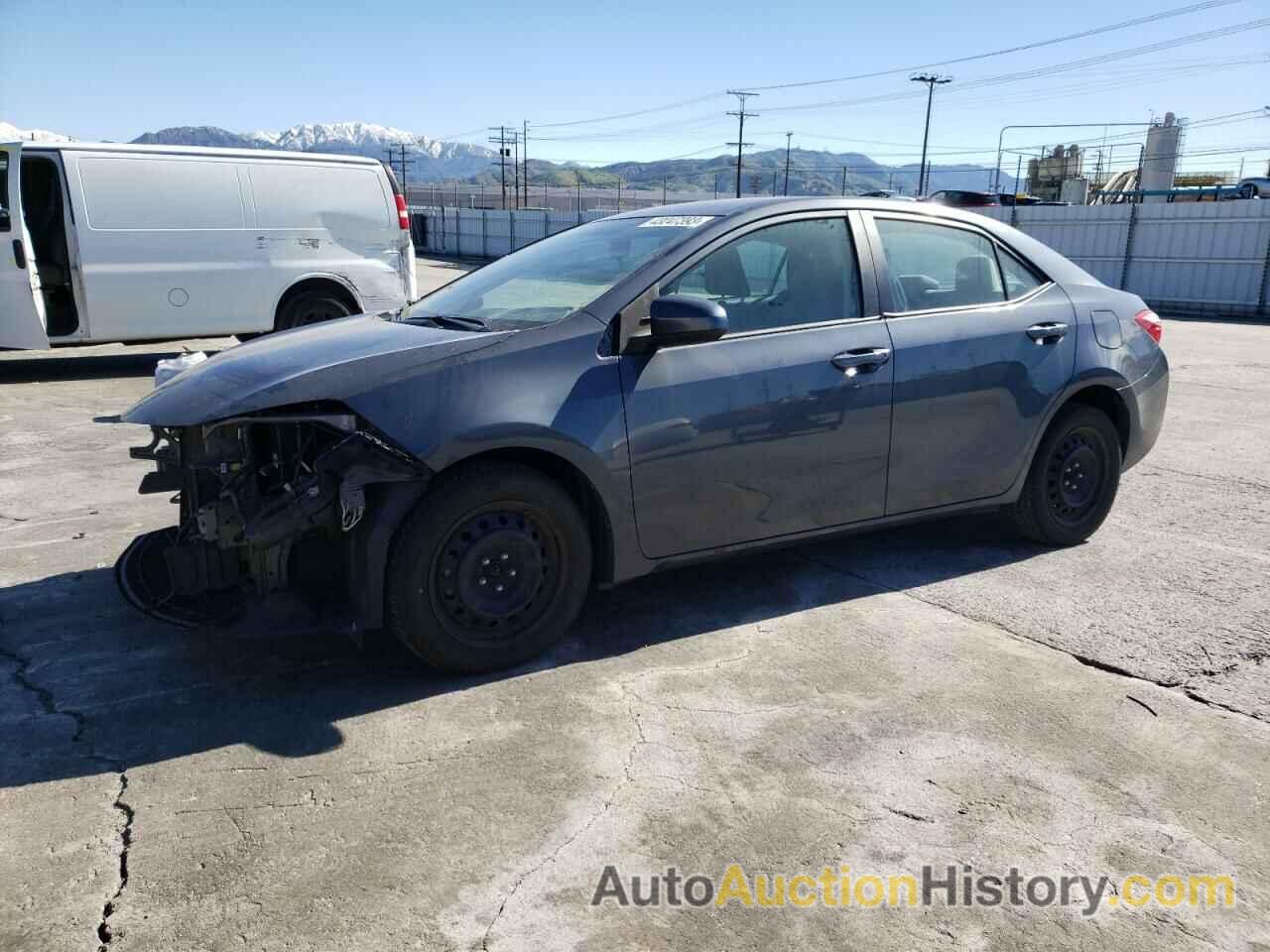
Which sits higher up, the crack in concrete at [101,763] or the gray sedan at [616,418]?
the gray sedan at [616,418]

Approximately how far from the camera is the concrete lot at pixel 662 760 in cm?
246

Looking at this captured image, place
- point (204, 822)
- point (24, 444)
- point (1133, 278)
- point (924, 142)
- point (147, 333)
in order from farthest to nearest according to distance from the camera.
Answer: point (924, 142) → point (1133, 278) → point (147, 333) → point (24, 444) → point (204, 822)

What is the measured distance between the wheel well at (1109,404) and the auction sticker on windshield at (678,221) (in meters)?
2.06

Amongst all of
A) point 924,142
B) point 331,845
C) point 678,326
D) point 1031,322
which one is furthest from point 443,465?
point 924,142

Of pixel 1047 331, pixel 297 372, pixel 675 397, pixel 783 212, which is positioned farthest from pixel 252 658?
pixel 1047 331

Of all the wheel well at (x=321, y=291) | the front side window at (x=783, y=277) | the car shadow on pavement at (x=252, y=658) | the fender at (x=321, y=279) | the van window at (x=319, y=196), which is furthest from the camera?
the wheel well at (x=321, y=291)

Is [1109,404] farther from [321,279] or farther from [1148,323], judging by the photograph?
[321,279]

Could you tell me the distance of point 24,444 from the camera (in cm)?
741

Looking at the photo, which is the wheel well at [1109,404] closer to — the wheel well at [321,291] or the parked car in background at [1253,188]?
the wheel well at [321,291]

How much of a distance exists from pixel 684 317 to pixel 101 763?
2362 millimetres

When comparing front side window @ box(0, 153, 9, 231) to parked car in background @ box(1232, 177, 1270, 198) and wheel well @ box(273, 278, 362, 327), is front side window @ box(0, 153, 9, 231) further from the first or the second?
parked car in background @ box(1232, 177, 1270, 198)

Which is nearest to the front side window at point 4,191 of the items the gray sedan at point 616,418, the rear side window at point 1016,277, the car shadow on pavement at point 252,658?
the car shadow on pavement at point 252,658

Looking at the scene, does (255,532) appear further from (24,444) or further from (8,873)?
(24,444)

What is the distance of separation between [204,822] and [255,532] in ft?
2.98
